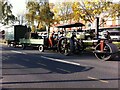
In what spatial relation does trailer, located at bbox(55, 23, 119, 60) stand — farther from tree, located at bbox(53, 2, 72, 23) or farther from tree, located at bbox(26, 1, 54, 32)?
tree, located at bbox(53, 2, 72, 23)

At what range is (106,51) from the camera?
1862 centimetres

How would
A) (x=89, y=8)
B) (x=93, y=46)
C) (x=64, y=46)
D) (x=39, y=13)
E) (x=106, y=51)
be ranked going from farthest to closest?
(x=39, y=13) → (x=89, y=8) → (x=64, y=46) → (x=93, y=46) → (x=106, y=51)

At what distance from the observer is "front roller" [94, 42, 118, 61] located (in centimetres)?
1830

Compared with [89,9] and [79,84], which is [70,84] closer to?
[79,84]

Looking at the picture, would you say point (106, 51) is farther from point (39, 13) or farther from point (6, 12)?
point (6, 12)

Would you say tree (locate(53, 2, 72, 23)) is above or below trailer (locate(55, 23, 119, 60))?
above

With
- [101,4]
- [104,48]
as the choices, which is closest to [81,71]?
[104,48]

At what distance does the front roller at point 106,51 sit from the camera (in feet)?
60.0

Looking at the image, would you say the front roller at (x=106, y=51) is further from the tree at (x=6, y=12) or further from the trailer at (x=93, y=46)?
the tree at (x=6, y=12)

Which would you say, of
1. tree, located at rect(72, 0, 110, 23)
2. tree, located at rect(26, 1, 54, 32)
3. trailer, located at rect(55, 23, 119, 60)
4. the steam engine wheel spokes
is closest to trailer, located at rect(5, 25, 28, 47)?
tree, located at rect(72, 0, 110, 23)

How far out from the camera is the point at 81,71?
13.5 metres

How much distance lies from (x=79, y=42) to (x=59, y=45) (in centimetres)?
159

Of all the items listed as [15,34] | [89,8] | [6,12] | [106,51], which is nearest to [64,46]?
[106,51]

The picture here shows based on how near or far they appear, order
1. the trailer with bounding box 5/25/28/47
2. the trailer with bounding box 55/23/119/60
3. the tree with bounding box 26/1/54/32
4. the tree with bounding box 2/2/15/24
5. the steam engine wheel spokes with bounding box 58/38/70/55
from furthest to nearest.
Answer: the tree with bounding box 2/2/15/24
the tree with bounding box 26/1/54/32
the trailer with bounding box 5/25/28/47
the steam engine wheel spokes with bounding box 58/38/70/55
the trailer with bounding box 55/23/119/60
